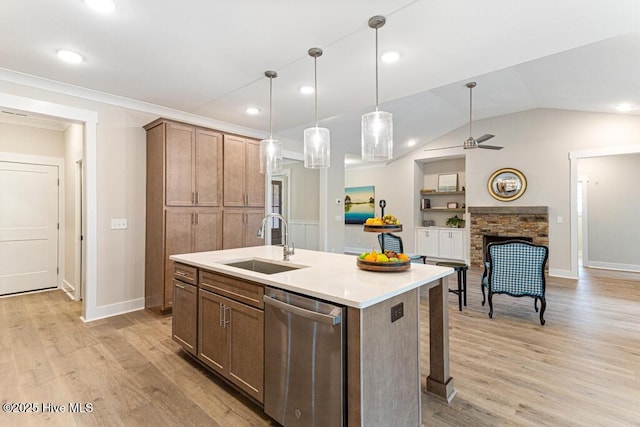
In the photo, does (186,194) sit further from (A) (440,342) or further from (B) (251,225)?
(A) (440,342)

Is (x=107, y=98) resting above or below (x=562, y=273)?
above

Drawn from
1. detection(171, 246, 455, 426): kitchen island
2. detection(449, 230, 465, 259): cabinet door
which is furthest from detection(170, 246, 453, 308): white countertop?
detection(449, 230, 465, 259): cabinet door

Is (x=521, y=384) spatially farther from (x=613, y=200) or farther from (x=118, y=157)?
(x=613, y=200)

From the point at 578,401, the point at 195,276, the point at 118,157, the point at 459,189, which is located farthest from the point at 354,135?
the point at 578,401

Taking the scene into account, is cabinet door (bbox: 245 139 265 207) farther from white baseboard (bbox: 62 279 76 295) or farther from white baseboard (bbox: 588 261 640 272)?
white baseboard (bbox: 588 261 640 272)

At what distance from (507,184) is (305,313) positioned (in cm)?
687

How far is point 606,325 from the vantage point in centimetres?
357

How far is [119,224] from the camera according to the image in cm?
390

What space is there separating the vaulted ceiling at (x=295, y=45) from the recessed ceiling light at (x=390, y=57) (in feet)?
0.17

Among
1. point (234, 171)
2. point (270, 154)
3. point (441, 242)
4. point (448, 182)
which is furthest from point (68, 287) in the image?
point (448, 182)

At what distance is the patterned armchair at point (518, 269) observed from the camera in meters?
3.62

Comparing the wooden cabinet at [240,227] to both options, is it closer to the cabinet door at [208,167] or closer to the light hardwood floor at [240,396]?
the cabinet door at [208,167]

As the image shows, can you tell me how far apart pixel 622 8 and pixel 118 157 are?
4.97 m

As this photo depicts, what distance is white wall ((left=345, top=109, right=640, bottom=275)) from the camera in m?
5.79
